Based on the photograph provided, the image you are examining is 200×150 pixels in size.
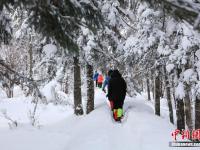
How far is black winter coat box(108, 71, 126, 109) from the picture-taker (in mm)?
13039

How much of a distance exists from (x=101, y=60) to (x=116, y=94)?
4.59 m

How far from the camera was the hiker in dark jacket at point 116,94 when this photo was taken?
1298 cm

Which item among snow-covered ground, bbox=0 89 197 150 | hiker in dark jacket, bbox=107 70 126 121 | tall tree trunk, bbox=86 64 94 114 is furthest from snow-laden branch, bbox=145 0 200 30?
tall tree trunk, bbox=86 64 94 114

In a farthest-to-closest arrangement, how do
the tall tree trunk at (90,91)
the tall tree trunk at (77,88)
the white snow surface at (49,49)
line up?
the tall tree trunk at (77,88)
the tall tree trunk at (90,91)
the white snow surface at (49,49)

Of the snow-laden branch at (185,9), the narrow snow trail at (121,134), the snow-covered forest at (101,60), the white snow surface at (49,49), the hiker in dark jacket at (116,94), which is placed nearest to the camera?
the snow-laden branch at (185,9)

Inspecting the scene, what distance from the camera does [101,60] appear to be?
685 inches

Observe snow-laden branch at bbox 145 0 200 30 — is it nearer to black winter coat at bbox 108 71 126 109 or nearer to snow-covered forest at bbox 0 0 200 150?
snow-covered forest at bbox 0 0 200 150

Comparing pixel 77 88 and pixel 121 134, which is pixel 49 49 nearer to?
pixel 77 88

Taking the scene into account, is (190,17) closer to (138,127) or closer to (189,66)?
(138,127)

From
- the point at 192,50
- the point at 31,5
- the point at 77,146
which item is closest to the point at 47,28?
the point at 31,5

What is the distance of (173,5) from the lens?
3.49 m

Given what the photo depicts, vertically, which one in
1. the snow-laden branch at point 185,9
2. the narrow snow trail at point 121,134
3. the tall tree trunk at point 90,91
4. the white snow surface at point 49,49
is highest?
the white snow surface at point 49,49

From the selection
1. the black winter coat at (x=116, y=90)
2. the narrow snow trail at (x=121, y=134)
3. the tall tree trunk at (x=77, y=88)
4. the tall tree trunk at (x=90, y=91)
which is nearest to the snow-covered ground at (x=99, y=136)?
the narrow snow trail at (x=121, y=134)

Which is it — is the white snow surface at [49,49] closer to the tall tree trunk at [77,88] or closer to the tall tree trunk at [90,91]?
the tall tree trunk at [77,88]
